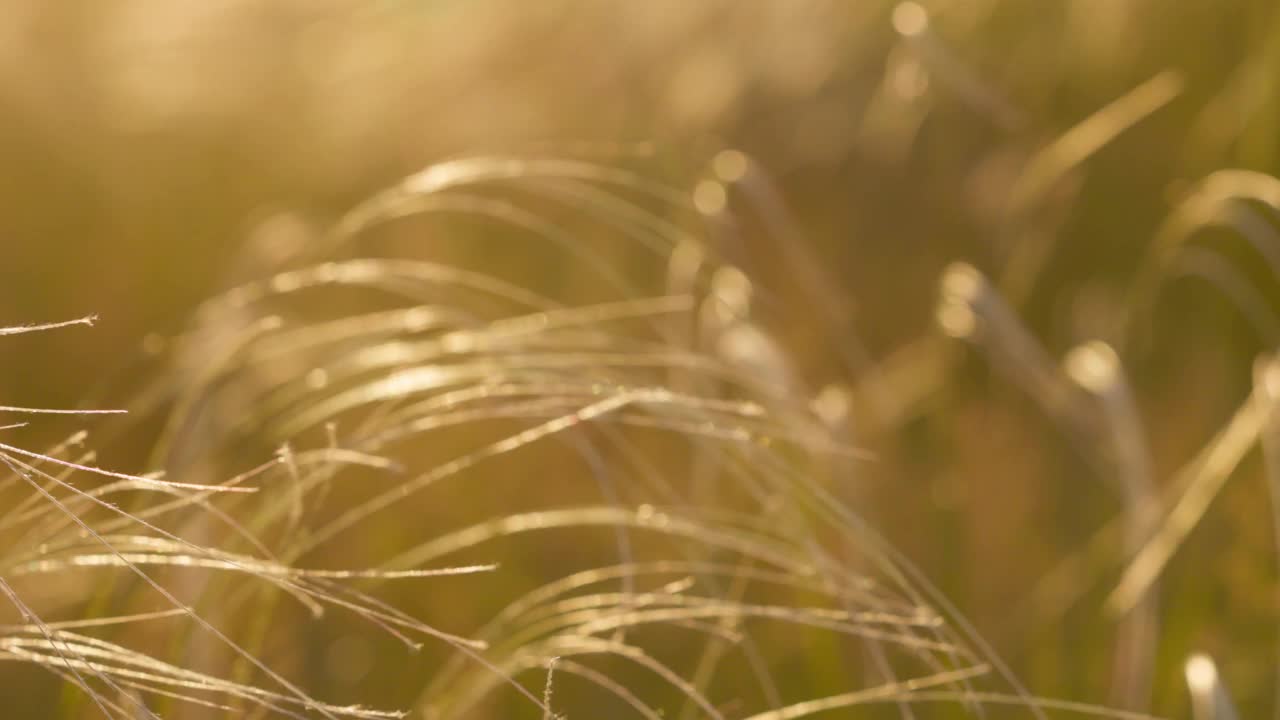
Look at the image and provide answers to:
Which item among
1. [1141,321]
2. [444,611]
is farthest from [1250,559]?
[444,611]

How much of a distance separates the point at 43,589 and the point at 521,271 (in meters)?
0.78

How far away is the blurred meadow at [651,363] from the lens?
0.84 meters

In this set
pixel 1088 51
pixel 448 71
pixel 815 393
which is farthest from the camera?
pixel 448 71

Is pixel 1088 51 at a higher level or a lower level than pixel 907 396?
higher

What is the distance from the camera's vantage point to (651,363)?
961 millimetres

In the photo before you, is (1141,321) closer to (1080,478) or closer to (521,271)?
(1080,478)

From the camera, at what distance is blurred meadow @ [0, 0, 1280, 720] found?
33.2 inches

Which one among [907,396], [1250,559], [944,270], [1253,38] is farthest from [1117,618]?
[1253,38]

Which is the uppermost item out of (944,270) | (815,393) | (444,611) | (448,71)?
(448,71)

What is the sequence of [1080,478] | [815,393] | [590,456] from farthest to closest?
[815,393] < [1080,478] < [590,456]

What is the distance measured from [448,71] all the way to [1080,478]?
1223mm

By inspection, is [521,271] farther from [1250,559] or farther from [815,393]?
[1250,559]

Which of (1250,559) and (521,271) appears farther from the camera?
(521,271)

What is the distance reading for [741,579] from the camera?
1142 mm
